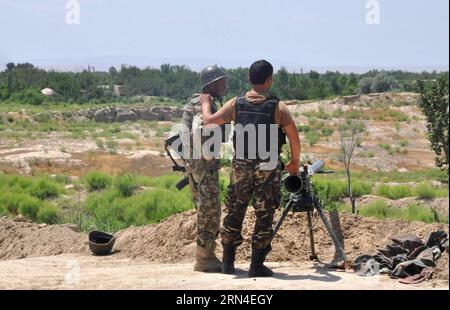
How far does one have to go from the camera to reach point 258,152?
682 cm

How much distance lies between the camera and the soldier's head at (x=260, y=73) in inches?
269

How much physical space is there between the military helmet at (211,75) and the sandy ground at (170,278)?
1947 millimetres

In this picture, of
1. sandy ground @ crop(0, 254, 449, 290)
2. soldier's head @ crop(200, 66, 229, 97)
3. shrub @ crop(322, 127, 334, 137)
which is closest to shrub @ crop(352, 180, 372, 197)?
sandy ground @ crop(0, 254, 449, 290)

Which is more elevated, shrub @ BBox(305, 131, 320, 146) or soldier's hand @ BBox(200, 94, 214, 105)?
soldier's hand @ BBox(200, 94, 214, 105)

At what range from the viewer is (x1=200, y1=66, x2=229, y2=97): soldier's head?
293 inches

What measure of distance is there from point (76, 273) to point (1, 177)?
14.1 m

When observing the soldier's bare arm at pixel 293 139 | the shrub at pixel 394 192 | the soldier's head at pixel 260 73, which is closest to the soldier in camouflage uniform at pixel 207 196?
the soldier's head at pixel 260 73

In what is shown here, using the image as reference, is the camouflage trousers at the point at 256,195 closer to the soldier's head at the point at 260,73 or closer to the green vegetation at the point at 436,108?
the soldier's head at the point at 260,73

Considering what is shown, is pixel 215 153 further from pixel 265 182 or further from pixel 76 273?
pixel 76 273

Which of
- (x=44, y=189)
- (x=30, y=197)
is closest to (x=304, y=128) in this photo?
(x=44, y=189)

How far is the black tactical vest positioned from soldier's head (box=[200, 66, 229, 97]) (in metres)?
0.65

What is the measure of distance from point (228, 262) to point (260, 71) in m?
1.91

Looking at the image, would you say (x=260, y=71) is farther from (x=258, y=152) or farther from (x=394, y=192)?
Answer: (x=394, y=192)

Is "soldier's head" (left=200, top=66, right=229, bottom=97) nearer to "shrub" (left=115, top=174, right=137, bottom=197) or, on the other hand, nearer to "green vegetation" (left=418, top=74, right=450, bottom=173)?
"green vegetation" (left=418, top=74, right=450, bottom=173)
